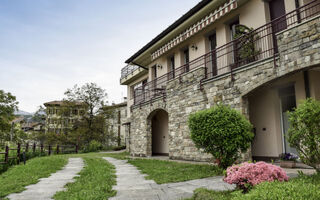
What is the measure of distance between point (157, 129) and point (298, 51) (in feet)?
36.1

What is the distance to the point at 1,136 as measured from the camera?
73.4ft

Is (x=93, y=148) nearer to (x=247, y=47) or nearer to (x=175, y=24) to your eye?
(x=175, y=24)

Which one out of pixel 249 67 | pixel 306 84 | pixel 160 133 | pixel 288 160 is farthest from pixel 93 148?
pixel 306 84

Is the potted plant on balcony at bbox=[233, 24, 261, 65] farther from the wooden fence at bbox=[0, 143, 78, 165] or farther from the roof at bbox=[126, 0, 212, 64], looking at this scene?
the wooden fence at bbox=[0, 143, 78, 165]

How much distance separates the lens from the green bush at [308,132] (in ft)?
12.1

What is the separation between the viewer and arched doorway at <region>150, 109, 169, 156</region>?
14.7 m

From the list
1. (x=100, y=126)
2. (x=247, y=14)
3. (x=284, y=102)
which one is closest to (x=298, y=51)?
(x=284, y=102)

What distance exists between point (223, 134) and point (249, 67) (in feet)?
9.04

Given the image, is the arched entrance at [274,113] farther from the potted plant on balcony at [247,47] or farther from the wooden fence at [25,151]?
the wooden fence at [25,151]

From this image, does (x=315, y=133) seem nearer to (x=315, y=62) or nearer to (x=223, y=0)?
(x=315, y=62)

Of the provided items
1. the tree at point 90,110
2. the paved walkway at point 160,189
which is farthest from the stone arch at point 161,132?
the tree at point 90,110

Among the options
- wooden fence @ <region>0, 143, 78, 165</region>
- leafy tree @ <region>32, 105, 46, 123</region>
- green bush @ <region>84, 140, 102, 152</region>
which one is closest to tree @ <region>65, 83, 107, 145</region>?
green bush @ <region>84, 140, 102, 152</region>

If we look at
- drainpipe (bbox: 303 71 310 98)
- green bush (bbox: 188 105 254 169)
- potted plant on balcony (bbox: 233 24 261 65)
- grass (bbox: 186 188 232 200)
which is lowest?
grass (bbox: 186 188 232 200)

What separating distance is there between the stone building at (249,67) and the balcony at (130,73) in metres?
5.06
